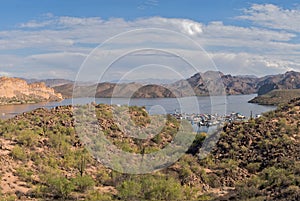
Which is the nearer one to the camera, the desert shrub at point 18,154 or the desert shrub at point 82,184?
the desert shrub at point 82,184

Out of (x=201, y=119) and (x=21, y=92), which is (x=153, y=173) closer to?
(x=201, y=119)

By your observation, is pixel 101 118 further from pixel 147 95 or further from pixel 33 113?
pixel 147 95

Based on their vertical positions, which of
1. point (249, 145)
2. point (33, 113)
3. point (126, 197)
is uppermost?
point (33, 113)

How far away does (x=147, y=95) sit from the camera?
16400 centimetres

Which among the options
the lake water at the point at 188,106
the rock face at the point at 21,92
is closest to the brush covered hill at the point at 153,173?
the lake water at the point at 188,106

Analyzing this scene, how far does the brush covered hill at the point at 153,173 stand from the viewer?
55.5ft

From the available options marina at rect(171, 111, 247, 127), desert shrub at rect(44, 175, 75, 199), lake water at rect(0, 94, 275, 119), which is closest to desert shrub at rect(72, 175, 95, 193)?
desert shrub at rect(44, 175, 75, 199)

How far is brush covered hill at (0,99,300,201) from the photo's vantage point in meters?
16.9

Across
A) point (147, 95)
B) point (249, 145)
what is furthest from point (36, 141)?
point (147, 95)

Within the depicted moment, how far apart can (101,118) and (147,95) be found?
441 ft

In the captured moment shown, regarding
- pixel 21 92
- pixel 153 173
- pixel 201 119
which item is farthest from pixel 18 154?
pixel 21 92

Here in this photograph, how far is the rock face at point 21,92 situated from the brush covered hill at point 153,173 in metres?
128

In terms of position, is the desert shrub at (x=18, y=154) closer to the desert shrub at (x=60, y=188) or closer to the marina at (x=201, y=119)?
the desert shrub at (x=60, y=188)

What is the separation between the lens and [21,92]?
170 m
